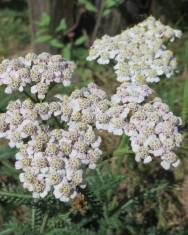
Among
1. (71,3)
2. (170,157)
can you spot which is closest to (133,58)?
(170,157)

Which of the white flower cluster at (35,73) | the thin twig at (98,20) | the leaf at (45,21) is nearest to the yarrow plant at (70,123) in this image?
the white flower cluster at (35,73)

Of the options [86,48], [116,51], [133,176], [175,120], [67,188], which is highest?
[86,48]

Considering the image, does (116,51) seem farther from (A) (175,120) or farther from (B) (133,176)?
(B) (133,176)

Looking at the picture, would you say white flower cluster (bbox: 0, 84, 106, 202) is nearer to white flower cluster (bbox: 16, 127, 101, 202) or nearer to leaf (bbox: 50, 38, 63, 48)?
white flower cluster (bbox: 16, 127, 101, 202)

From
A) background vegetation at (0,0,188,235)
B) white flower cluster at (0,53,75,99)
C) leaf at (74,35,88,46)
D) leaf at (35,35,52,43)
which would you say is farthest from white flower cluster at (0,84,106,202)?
leaf at (74,35,88,46)

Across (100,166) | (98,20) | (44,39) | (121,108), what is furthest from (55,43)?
(121,108)

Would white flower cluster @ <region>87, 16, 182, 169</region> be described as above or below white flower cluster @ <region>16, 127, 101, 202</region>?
above

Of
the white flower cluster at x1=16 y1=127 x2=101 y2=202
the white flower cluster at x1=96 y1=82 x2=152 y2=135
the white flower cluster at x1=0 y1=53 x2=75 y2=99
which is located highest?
the white flower cluster at x1=0 y1=53 x2=75 y2=99

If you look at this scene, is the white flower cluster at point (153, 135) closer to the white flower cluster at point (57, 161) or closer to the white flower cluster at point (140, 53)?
the white flower cluster at point (57, 161)

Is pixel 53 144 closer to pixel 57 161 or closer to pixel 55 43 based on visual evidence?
pixel 57 161
